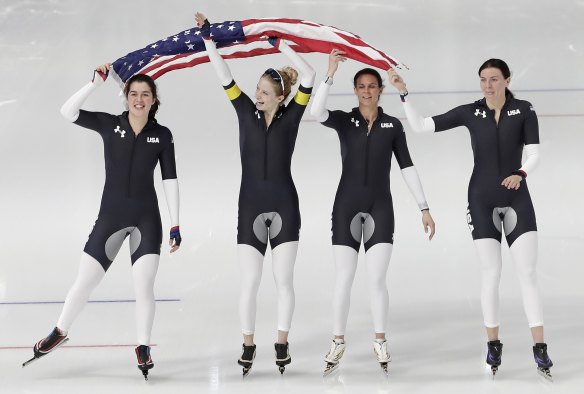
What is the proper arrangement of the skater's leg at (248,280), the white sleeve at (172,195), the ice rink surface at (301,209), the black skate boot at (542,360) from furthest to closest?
the ice rink surface at (301,209) < the white sleeve at (172,195) < the skater's leg at (248,280) < the black skate boot at (542,360)

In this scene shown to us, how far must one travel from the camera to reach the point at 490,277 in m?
5.14

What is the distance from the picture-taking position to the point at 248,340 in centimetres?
521

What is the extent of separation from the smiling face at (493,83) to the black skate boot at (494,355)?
137cm

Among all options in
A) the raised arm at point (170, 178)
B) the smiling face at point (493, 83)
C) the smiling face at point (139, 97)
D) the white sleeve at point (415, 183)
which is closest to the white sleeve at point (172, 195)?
the raised arm at point (170, 178)

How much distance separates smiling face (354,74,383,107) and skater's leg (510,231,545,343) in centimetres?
113

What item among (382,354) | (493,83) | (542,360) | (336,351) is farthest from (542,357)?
(493,83)

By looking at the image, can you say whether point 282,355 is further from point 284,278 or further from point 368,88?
point 368,88

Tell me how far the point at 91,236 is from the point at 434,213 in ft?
15.3

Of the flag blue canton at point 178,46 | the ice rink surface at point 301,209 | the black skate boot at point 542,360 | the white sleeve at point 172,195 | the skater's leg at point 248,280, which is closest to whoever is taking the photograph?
the black skate boot at point 542,360

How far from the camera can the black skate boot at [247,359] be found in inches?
204

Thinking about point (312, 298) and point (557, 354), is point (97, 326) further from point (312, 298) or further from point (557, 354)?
point (557, 354)

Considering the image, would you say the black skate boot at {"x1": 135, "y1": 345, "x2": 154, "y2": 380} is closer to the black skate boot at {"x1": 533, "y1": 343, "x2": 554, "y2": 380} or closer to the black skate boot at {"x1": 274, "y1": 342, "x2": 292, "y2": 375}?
the black skate boot at {"x1": 274, "y1": 342, "x2": 292, "y2": 375}

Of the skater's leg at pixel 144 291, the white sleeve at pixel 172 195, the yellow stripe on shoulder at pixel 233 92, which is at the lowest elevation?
the skater's leg at pixel 144 291

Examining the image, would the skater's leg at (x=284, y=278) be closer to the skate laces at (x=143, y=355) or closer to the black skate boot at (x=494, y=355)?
the skate laces at (x=143, y=355)
